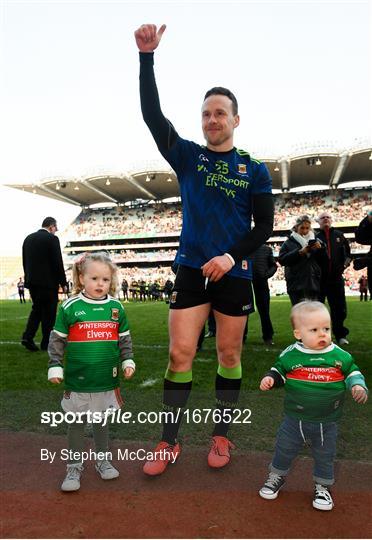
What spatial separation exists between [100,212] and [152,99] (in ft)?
189

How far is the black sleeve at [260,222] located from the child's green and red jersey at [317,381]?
2.14 feet

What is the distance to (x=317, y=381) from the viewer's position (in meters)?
2.21

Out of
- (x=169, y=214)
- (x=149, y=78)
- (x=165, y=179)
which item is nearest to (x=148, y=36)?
(x=149, y=78)

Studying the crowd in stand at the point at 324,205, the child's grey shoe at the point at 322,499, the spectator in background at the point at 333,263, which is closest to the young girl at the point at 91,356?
the child's grey shoe at the point at 322,499

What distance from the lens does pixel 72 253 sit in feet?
187

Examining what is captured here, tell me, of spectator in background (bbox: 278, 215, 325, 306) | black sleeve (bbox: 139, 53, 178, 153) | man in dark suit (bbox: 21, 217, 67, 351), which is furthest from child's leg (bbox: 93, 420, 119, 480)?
man in dark suit (bbox: 21, 217, 67, 351)

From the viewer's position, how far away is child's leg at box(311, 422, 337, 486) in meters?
2.18

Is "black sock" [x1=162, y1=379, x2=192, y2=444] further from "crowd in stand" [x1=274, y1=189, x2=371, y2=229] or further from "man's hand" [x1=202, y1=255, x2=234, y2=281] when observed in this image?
"crowd in stand" [x1=274, y1=189, x2=371, y2=229]

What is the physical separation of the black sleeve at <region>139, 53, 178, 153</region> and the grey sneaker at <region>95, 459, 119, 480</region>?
Result: 186 cm

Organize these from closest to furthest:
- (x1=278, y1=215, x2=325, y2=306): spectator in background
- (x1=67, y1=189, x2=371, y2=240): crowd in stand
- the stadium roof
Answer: (x1=278, y1=215, x2=325, y2=306): spectator in background < the stadium roof < (x1=67, y1=189, x2=371, y2=240): crowd in stand

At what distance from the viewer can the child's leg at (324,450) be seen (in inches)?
85.7

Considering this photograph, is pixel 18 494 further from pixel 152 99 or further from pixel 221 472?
pixel 152 99

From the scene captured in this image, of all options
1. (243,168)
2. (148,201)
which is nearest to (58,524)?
(243,168)

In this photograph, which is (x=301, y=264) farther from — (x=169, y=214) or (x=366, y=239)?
(x=169, y=214)
